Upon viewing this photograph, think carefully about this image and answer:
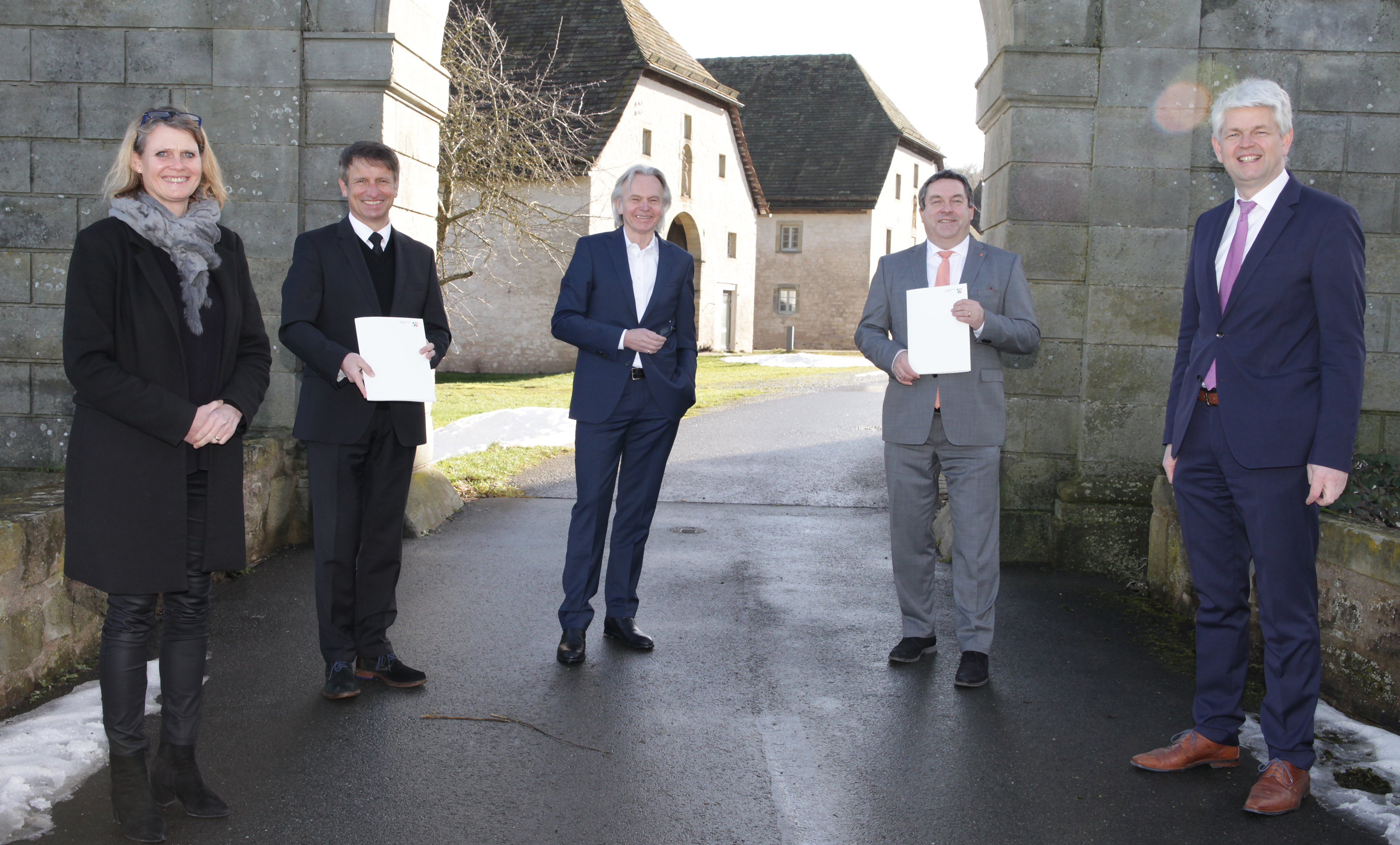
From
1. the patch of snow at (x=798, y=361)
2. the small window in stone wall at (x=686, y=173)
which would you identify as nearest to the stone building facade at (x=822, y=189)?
the patch of snow at (x=798, y=361)

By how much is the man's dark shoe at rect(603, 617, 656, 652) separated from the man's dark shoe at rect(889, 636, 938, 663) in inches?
43.4

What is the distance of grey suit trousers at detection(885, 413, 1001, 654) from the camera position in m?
4.73

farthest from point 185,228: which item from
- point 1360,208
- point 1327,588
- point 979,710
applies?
point 1360,208

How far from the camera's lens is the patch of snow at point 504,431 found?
1137 cm

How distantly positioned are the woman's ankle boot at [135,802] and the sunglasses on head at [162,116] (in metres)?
1.84

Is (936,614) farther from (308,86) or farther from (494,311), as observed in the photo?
(494,311)

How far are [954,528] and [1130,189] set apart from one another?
301 centimetres

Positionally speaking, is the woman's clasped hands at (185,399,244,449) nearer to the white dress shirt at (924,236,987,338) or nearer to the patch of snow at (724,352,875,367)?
the white dress shirt at (924,236,987,338)

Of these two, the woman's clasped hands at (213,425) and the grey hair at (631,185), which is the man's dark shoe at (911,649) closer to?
the grey hair at (631,185)

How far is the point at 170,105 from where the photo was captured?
7062 mm

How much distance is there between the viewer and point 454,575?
6.32m

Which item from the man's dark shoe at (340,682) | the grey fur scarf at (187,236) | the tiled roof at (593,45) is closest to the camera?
the grey fur scarf at (187,236)

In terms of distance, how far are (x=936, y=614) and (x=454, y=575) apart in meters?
2.73

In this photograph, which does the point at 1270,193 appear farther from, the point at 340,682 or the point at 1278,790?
the point at 340,682
